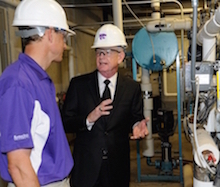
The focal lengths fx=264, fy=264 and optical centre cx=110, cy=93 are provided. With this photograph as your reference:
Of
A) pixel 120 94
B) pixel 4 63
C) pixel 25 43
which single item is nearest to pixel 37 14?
pixel 25 43

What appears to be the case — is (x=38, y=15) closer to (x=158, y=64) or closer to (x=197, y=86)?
(x=197, y=86)

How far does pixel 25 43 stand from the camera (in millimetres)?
1124

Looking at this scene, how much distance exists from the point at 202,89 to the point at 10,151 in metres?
0.89

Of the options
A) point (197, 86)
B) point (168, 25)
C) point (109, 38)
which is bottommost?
point (197, 86)

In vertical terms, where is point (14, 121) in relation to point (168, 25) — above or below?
below

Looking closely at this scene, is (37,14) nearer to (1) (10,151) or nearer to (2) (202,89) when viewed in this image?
(1) (10,151)

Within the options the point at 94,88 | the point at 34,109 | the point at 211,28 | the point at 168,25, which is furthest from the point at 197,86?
the point at 168,25

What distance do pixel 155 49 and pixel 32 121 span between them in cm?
205

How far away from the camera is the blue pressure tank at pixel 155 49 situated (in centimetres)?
277

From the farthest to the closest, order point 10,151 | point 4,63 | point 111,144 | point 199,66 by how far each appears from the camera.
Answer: point 4,63
point 111,144
point 199,66
point 10,151

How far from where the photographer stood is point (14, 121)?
0.94m

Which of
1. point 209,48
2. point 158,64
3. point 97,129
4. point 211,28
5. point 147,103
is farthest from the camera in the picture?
point 147,103

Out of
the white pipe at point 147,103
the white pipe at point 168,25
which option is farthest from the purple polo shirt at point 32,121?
the white pipe at point 147,103

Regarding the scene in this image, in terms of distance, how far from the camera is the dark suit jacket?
1668 millimetres
